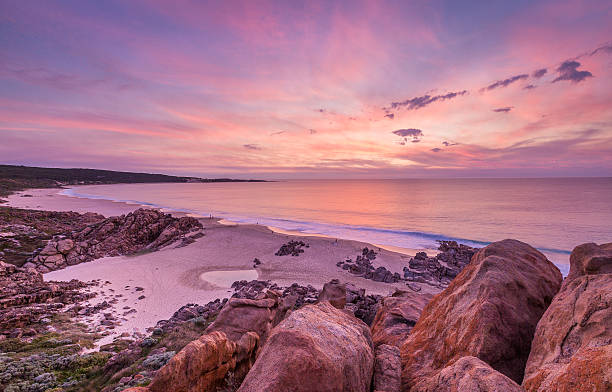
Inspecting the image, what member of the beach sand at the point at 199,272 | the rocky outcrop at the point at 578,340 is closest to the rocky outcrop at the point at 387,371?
the rocky outcrop at the point at 578,340

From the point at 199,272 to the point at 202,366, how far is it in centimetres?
2423

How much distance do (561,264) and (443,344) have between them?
37742 mm

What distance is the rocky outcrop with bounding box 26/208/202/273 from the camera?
29216 mm

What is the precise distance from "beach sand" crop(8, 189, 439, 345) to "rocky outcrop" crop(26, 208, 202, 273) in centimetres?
225

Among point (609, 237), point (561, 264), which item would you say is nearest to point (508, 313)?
point (561, 264)

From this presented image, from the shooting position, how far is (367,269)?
92.1 ft

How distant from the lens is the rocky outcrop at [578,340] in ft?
9.80

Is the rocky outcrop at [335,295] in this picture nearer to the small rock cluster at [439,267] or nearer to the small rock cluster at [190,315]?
the small rock cluster at [190,315]

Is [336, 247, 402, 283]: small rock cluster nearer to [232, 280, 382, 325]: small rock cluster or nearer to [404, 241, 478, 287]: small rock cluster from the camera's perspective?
[404, 241, 478, 287]: small rock cluster

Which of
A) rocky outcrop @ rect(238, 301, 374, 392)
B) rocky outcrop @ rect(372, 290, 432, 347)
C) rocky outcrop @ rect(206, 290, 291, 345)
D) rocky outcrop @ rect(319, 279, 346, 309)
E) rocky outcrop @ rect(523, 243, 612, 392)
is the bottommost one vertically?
rocky outcrop @ rect(319, 279, 346, 309)

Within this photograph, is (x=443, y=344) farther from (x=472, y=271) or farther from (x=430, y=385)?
(x=472, y=271)

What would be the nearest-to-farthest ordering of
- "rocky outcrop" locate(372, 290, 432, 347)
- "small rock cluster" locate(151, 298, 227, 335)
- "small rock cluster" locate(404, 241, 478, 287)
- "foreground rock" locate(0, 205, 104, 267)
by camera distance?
"rocky outcrop" locate(372, 290, 432, 347)
"small rock cluster" locate(151, 298, 227, 335)
"small rock cluster" locate(404, 241, 478, 287)
"foreground rock" locate(0, 205, 104, 267)

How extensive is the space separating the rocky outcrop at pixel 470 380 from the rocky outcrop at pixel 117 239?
120ft

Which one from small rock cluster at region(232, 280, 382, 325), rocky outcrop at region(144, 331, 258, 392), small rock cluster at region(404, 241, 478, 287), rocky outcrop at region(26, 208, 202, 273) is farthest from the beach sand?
rocky outcrop at region(144, 331, 258, 392)
